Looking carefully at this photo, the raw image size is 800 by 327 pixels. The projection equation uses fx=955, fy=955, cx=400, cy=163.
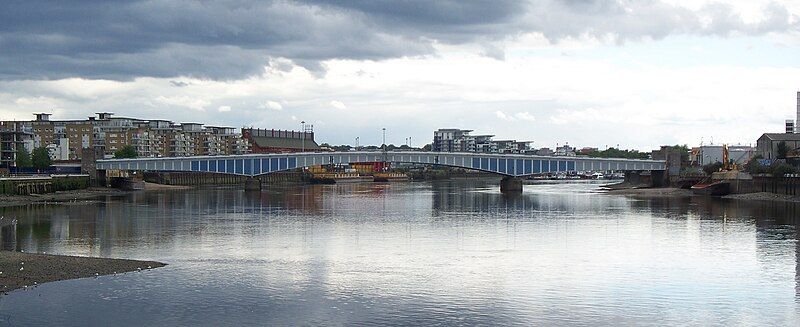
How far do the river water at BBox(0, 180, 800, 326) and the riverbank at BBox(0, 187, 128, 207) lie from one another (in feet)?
48.7

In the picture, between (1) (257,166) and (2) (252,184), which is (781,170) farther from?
(2) (252,184)

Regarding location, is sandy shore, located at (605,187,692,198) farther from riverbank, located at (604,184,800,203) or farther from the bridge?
the bridge

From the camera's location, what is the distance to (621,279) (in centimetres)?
3216

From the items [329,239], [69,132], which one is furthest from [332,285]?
[69,132]

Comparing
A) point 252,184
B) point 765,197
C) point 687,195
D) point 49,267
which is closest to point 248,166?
point 252,184

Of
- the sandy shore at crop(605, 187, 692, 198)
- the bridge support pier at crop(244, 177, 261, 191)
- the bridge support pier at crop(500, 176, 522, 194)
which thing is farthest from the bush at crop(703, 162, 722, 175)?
the bridge support pier at crop(244, 177, 261, 191)

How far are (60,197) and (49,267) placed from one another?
5838 cm

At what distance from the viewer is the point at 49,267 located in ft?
106

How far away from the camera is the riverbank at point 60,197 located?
76750 mm

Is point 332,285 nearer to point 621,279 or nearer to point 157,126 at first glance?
point 621,279

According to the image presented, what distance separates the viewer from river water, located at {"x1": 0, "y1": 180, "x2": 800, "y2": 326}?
2555 centimetres

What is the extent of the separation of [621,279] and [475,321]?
937cm

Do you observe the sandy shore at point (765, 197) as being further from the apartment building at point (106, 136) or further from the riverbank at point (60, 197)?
the apartment building at point (106, 136)

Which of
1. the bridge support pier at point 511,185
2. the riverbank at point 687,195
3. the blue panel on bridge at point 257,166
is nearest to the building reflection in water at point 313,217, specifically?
the riverbank at point 687,195
